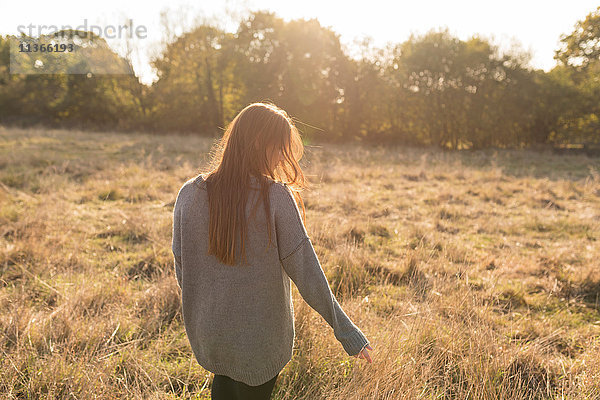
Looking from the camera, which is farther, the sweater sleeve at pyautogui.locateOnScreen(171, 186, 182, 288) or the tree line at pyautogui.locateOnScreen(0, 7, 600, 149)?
the tree line at pyautogui.locateOnScreen(0, 7, 600, 149)

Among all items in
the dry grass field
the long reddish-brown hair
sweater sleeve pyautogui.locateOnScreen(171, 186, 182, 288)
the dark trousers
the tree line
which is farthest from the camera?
the tree line

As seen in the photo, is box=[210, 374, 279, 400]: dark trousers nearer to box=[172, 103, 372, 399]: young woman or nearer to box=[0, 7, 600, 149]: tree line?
box=[172, 103, 372, 399]: young woman

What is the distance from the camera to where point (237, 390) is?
1.58m

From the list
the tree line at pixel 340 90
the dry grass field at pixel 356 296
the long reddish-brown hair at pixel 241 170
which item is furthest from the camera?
the tree line at pixel 340 90

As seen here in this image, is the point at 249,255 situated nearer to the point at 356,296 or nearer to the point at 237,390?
the point at 237,390

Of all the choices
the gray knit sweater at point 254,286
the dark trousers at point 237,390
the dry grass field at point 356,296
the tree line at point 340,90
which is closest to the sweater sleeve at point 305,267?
the gray knit sweater at point 254,286

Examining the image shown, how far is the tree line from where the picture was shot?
838 inches

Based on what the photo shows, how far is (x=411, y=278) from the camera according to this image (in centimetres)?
388

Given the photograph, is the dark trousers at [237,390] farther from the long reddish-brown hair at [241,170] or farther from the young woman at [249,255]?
the long reddish-brown hair at [241,170]

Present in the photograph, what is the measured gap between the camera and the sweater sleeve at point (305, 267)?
1344 mm

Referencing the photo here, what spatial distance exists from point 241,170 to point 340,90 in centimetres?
2541

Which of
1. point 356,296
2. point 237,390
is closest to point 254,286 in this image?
point 237,390

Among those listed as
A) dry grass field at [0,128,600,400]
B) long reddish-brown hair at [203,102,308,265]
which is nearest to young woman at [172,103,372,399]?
long reddish-brown hair at [203,102,308,265]

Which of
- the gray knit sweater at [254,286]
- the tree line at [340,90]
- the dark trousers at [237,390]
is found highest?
the tree line at [340,90]
